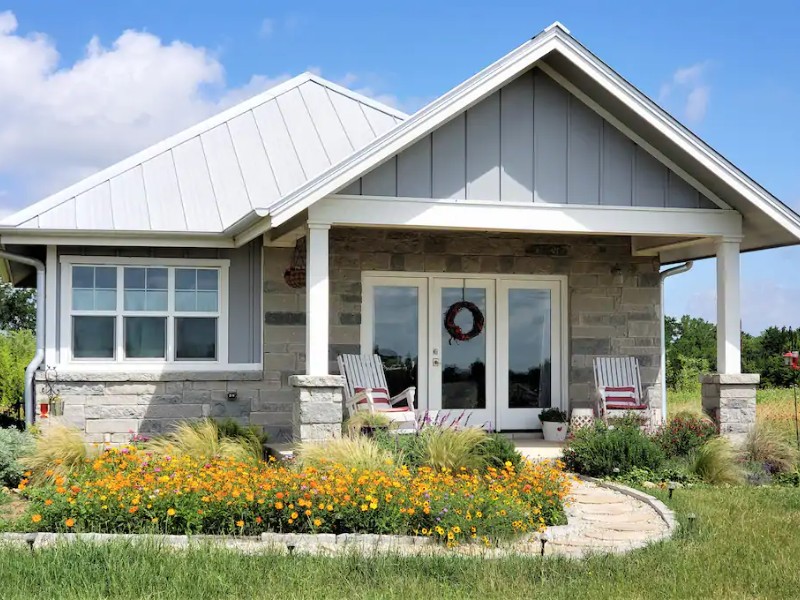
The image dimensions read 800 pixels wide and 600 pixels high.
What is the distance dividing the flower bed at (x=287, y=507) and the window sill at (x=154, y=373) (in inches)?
152

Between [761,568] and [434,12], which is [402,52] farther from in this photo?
[761,568]

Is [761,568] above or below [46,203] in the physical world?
below

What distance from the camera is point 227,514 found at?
693 cm

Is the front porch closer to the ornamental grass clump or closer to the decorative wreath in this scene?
the decorative wreath

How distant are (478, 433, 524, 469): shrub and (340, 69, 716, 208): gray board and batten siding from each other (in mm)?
2616

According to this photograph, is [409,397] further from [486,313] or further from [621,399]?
→ [621,399]

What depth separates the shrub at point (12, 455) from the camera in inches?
358

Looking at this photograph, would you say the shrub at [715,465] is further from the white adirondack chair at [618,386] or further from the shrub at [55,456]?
the shrub at [55,456]

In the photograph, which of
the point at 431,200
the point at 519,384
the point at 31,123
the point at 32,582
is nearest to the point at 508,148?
the point at 431,200

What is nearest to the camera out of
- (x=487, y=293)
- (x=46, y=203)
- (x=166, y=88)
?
(x=46, y=203)

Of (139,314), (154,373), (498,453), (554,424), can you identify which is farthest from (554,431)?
(139,314)

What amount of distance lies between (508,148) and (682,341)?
58.6 ft

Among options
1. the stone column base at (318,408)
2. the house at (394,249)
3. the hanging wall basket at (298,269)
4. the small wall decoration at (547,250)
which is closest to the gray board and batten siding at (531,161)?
the house at (394,249)

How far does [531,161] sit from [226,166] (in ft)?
14.8
